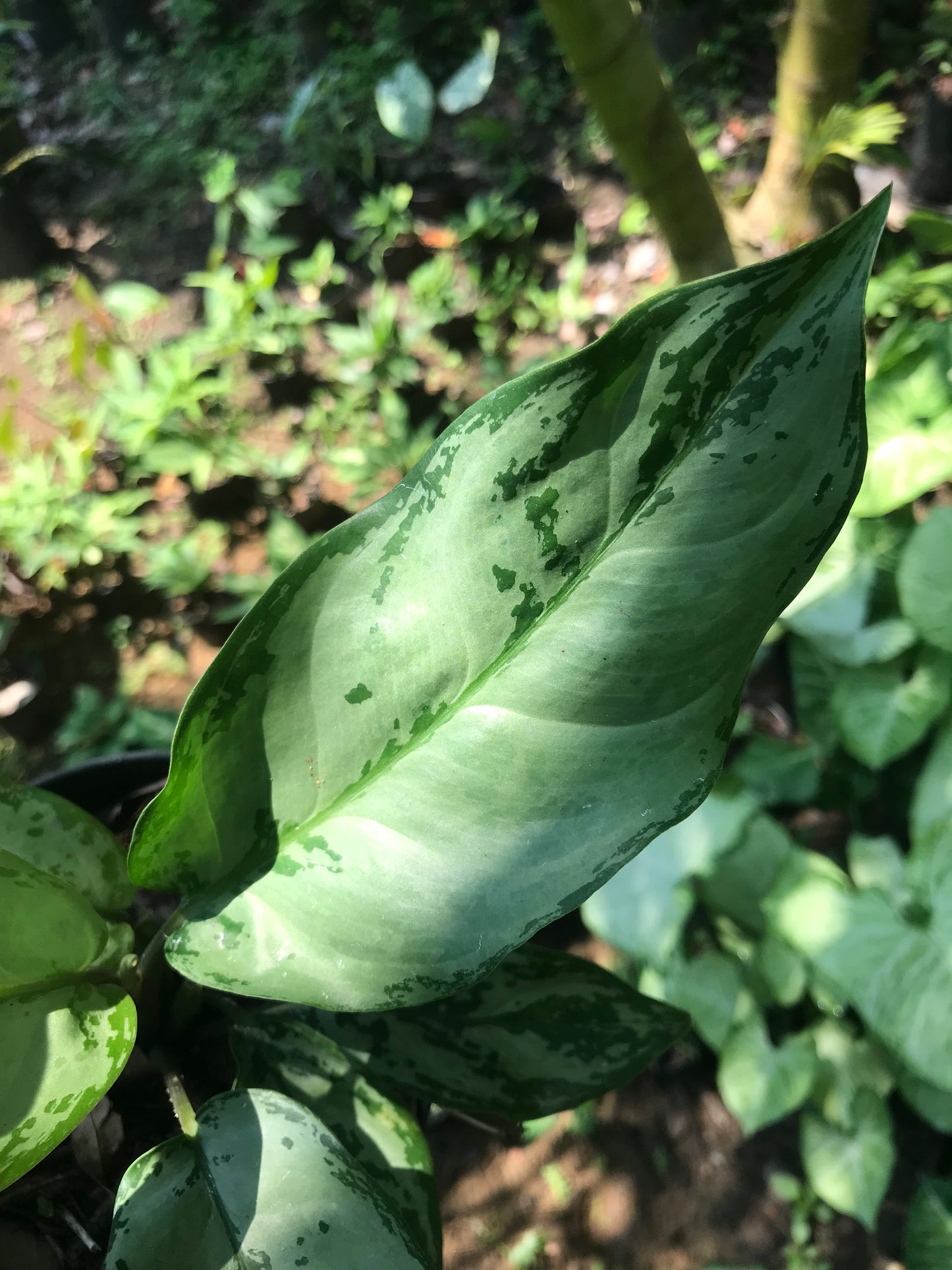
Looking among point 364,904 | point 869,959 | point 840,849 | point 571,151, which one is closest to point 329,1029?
point 364,904

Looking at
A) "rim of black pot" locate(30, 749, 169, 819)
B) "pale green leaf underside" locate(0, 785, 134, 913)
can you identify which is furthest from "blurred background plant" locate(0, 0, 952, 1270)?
"pale green leaf underside" locate(0, 785, 134, 913)

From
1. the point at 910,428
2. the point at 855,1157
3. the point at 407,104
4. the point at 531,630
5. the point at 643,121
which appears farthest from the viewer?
the point at 407,104

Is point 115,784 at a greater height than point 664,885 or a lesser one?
greater

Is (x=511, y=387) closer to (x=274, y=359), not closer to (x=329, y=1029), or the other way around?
(x=329, y=1029)

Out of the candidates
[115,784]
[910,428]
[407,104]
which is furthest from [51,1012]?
[407,104]

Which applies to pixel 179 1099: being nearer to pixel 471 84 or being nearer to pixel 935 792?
pixel 935 792
